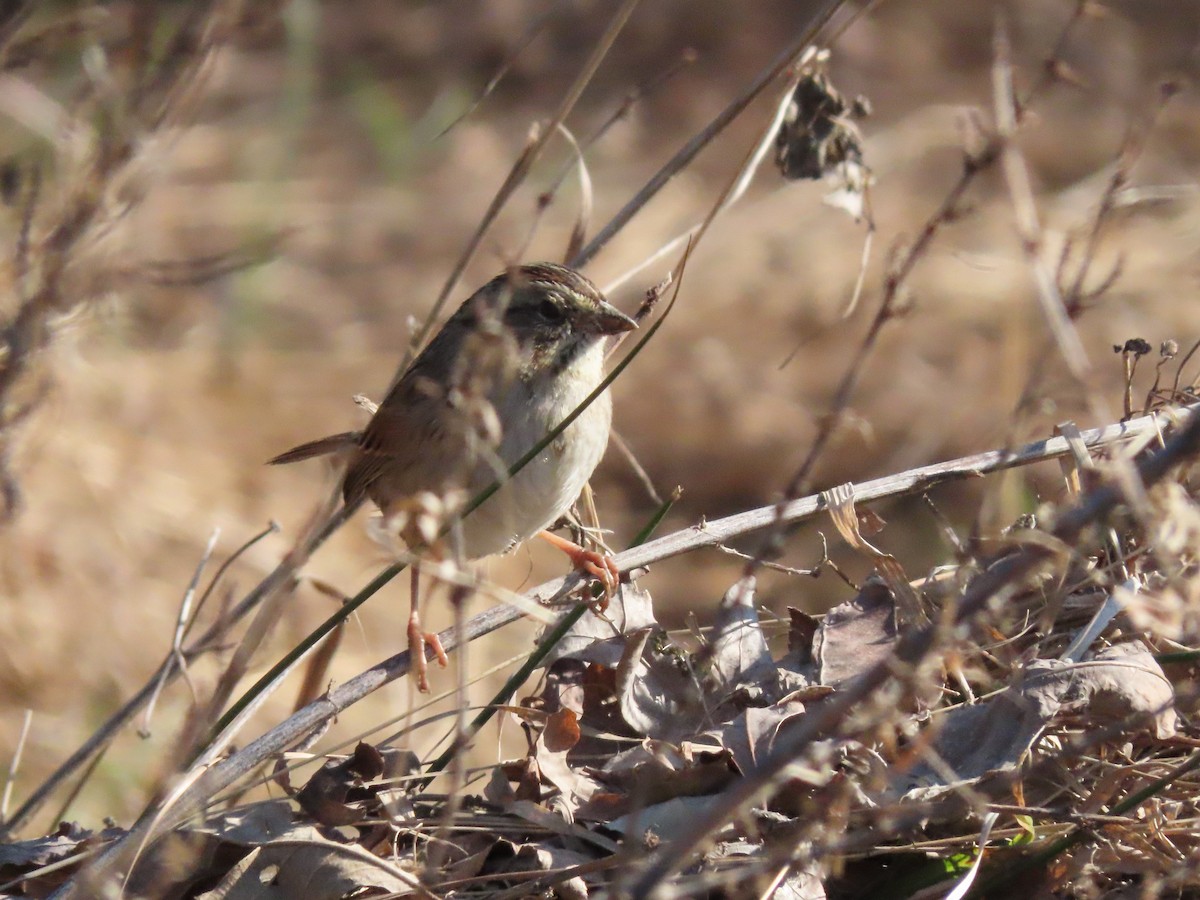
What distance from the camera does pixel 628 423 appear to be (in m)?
6.30

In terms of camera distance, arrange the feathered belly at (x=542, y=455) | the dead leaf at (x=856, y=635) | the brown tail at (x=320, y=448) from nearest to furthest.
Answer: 1. the dead leaf at (x=856, y=635)
2. the feathered belly at (x=542, y=455)
3. the brown tail at (x=320, y=448)

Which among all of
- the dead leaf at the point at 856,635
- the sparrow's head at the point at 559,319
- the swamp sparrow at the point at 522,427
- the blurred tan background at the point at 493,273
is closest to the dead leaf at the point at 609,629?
the swamp sparrow at the point at 522,427

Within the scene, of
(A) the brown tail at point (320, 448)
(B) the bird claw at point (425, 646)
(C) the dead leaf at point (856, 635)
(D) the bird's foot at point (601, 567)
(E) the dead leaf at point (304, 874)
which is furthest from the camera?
(A) the brown tail at point (320, 448)

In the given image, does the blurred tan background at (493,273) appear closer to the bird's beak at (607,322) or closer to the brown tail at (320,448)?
the brown tail at (320,448)

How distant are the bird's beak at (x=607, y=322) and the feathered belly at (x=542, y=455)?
0.10 metres

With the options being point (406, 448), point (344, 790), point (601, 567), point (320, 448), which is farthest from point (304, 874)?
point (320, 448)

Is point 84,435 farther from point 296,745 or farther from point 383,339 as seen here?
point 296,745

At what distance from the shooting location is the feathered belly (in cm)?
269

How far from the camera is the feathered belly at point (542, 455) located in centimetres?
269

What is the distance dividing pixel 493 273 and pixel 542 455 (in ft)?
14.0

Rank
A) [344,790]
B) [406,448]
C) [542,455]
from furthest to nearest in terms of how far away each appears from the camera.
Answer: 1. [406,448]
2. [542,455]
3. [344,790]

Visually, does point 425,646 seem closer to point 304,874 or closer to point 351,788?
point 351,788

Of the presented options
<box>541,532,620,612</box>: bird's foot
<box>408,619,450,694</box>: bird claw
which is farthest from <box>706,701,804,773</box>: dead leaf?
<box>408,619,450,694</box>: bird claw

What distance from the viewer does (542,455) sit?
2.67 metres
